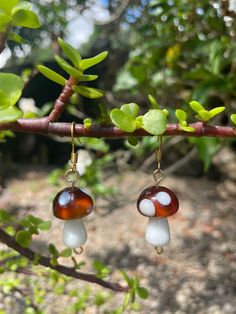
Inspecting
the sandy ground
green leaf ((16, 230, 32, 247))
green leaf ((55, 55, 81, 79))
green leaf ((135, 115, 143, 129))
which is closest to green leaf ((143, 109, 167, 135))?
green leaf ((135, 115, 143, 129))

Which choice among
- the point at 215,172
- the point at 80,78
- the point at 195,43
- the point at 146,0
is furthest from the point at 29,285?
the point at 146,0

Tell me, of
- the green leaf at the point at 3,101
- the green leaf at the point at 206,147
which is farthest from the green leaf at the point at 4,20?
the green leaf at the point at 206,147

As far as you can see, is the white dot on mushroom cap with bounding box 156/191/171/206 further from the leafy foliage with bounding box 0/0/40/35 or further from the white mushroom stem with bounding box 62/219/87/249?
the leafy foliage with bounding box 0/0/40/35

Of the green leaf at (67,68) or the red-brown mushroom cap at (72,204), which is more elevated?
the green leaf at (67,68)

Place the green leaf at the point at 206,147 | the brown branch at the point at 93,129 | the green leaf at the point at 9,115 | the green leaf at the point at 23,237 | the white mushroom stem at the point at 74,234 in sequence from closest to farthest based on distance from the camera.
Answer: the green leaf at the point at 9,115 < the brown branch at the point at 93,129 < the white mushroom stem at the point at 74,234 < the green leaf at the point at 23,237 < the green leaf at the point at 206,147

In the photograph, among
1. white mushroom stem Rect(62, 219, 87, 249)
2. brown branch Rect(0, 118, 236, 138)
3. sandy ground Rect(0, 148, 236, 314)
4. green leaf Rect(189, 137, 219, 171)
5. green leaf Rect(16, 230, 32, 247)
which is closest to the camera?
brown branch Rect(0, 118, 236, 138)

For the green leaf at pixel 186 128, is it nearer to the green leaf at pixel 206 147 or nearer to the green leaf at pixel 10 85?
the green leaf at pixel 10 85

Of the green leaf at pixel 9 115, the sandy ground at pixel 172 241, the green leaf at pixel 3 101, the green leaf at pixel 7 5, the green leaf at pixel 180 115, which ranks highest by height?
the sandy ground at pixel 172 241
